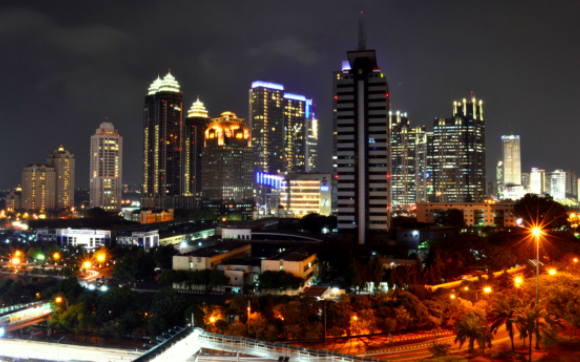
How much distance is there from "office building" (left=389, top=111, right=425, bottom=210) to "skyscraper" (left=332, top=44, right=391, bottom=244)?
68.7m

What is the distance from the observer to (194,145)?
109500 millimetres

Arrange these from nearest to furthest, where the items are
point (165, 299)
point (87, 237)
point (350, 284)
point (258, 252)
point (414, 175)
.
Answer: point (165, 299) < point (350, 284) < point (258, 252) < point (87, 237) < point (414, 175)

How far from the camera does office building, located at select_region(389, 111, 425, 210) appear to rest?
10938 centimetres

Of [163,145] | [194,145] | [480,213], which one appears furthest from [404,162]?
[163,145]

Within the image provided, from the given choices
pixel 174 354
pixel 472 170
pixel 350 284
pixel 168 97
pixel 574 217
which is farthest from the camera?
pixel 168 97

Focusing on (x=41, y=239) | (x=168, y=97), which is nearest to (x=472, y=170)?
(x=168, y=97)

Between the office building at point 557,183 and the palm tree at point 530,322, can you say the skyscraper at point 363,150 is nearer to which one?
the palm tree at point 530,322

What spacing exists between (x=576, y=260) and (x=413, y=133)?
87319 millimetres

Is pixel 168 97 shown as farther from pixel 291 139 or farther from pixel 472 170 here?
pixel 472 170

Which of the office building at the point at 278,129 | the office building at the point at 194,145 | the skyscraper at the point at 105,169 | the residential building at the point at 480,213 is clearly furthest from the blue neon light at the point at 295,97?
the residential building at the point at 480,213

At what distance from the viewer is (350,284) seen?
27828 mm

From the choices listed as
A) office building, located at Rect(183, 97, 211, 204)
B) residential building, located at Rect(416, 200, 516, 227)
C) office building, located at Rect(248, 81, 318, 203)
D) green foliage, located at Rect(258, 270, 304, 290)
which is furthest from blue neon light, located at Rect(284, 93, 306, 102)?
green foliage, located at Rect(258, 270, 304, 290)

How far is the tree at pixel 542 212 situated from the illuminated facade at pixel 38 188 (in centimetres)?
9914

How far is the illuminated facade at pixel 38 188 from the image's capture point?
98.8 m
